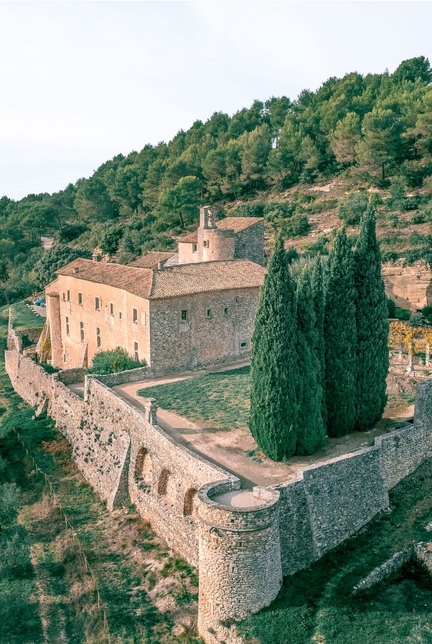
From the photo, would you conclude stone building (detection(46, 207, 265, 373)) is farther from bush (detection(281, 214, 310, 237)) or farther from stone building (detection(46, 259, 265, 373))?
bush (detection(281, 214, 310, 237))

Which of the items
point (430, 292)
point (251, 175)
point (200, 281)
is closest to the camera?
point (200, 281)

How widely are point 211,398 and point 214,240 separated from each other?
17.5 meters

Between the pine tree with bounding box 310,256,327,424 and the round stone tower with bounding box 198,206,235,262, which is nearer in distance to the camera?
the pine tree with bounding box 310,256,327,424

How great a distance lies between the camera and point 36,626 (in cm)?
1736

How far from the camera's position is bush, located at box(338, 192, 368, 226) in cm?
5534

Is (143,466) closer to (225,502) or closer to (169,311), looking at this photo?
(225,502)

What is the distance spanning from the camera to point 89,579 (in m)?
19.0

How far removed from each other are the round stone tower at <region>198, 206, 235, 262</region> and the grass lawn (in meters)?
12.8

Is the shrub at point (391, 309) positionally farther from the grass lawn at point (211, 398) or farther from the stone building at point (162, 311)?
the grass lawn at point (211, 398)

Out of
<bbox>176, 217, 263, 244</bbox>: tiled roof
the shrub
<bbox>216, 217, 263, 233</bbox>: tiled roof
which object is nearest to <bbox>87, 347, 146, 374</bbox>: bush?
<bbox>176, 217, 263, 244</bbox>: tiled roof

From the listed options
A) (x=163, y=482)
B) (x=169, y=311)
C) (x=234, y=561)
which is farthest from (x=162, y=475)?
(x=169, y=311)

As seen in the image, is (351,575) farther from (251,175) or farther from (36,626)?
(251,175)

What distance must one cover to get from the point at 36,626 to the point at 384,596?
32.1ft

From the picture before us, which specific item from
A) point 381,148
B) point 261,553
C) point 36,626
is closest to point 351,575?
point 261,553
